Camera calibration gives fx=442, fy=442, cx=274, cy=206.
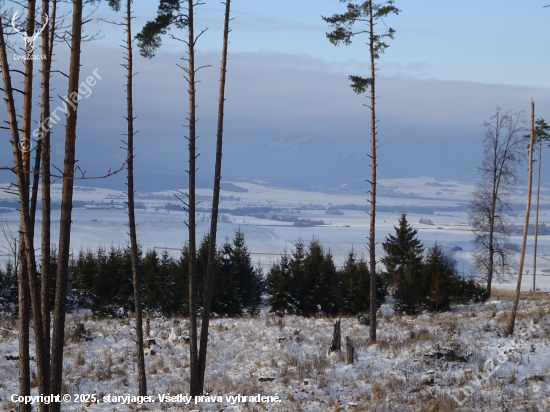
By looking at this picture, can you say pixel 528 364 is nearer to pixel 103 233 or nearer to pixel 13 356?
pixel 13 356

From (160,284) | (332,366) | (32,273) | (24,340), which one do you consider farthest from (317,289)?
(32,273)

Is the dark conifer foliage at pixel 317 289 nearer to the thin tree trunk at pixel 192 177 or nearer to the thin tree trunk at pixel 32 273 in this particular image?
the thin tree trunk at pixel 192 177

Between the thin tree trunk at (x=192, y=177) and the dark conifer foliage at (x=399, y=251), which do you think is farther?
the dark conifer foliage at (x=399, y=251)

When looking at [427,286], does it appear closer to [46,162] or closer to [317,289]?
[317,289]

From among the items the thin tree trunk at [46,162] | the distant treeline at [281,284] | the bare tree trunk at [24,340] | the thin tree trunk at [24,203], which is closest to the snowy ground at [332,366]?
the bare tree trunk at [24,340]

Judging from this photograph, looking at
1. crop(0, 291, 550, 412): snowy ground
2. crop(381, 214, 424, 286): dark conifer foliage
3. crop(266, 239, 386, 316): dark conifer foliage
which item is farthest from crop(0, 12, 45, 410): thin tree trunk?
crop(381, 214, 424, 286): dark conifer foliage

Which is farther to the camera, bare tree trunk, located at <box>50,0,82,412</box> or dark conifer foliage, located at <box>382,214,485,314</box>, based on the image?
dark conifer foliage, located at <box>382,214,485,314</box>

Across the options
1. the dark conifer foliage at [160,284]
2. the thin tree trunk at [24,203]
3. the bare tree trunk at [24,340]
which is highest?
the thin tree trunk at [24,203]

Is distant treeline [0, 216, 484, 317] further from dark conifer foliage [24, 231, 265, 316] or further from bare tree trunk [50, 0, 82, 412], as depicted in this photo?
bare tree trunk [50, 0, 82, 412]

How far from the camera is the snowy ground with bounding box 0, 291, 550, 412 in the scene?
358 inches

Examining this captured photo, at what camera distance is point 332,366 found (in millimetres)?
11734

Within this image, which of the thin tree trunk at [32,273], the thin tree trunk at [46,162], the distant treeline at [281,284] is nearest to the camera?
the thin tree trunk at [32,273]

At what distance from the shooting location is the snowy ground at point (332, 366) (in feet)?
29.8

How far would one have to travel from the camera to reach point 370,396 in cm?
929
